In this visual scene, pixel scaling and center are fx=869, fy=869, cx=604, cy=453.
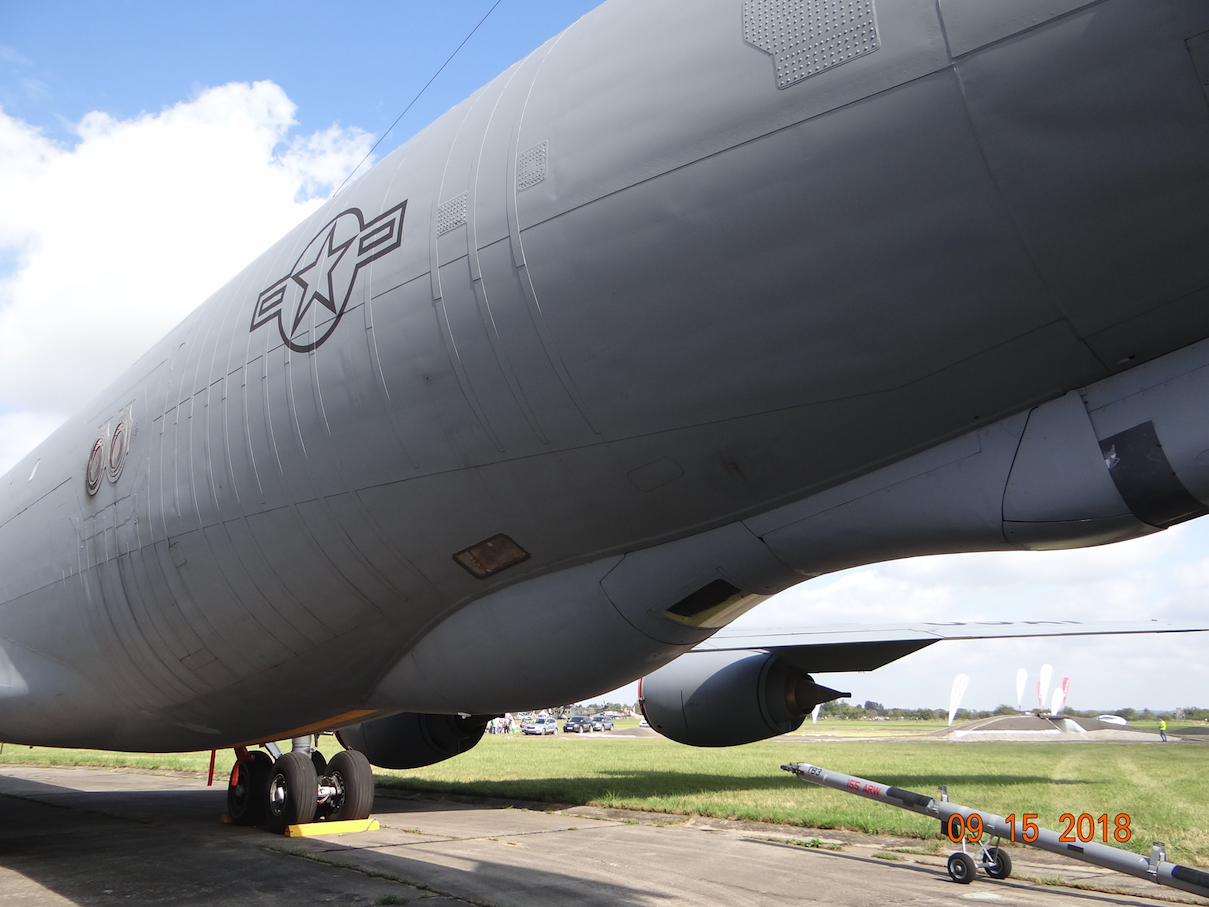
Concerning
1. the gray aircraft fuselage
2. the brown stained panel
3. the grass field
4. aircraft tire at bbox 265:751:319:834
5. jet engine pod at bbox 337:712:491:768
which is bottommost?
the grass field

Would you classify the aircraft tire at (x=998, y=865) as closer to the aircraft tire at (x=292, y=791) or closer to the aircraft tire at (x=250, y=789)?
the aircraft tire at (x=292, y=791)

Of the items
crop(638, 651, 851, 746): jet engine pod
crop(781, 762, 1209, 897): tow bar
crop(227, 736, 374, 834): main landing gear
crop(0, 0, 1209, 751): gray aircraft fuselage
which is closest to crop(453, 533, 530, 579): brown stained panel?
crop(0, 0, 1209, 751): gray aircraft fuselage

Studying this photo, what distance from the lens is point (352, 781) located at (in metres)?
9.62

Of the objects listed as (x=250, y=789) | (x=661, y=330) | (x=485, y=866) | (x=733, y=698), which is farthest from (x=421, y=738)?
(x=661, y=330)

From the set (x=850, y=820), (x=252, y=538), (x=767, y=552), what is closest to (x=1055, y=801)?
(x=850, y=820)

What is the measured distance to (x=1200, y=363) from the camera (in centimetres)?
288

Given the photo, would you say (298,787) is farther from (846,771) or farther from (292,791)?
(846,771)

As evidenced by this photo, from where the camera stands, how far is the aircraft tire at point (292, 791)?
9.16m

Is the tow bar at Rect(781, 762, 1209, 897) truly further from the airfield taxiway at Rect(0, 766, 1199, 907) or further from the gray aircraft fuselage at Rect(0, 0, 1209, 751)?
the gray aircraft fuselage at Rect(0, 0, 1209, 751)

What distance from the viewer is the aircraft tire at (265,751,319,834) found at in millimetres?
9156

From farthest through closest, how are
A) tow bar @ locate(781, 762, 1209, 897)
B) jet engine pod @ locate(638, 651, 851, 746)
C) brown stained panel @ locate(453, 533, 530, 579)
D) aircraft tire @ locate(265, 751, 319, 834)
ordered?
aircraft tire @ locate(265, 751, 319, 834), jet engine pod @ locate(638, 651, 851, 746), tow bar @ locate(781, 762, 1209, 897), brown stained panel @ locate(453, 533, 530, 579)

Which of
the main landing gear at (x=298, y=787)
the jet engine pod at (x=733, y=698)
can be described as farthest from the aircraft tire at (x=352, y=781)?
the jet engine pod at (x=733, y=698)

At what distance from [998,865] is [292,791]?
6901 millimetres

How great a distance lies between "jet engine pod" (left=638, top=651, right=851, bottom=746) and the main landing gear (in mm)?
3476
